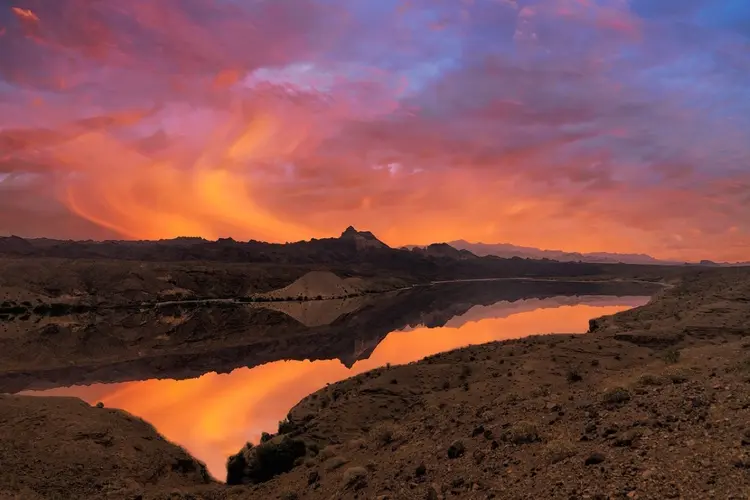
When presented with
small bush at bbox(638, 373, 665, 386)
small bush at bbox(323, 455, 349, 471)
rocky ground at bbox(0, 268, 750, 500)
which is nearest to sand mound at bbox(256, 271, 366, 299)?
rocky ground at bbox(0, 268, 750, 500)

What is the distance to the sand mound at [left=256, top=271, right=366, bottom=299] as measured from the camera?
10138 cm

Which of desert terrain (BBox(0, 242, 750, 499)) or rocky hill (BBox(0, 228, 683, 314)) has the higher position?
rocky hill (BBox(0, 228, 683, 314))

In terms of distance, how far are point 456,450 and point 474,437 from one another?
112 cm

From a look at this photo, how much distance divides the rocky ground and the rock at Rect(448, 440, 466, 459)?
2 centimetres

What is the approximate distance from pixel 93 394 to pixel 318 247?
165 meters

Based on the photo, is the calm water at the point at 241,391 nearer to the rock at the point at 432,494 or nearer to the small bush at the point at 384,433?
the small bush at the point at 384,433

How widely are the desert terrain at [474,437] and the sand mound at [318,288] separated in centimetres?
8176

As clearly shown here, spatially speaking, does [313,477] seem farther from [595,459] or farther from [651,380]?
[651,380]

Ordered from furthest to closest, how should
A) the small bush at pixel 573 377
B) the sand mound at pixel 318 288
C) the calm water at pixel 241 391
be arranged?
the sand mound at pixel 318 288, the calm water at pixel 241 391, the small bush at pixel 573 377

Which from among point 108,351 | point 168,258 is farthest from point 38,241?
point 108,351

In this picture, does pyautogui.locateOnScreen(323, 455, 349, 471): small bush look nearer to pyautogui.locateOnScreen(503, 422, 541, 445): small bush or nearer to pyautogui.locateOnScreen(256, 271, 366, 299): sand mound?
pyautogui.locateOnScreen(503, 422, 541, 445): small bush

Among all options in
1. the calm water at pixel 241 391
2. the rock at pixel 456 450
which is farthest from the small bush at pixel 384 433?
the calm water at pixel 241 391

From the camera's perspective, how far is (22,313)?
69875 millimetres

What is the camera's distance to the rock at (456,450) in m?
9.59
